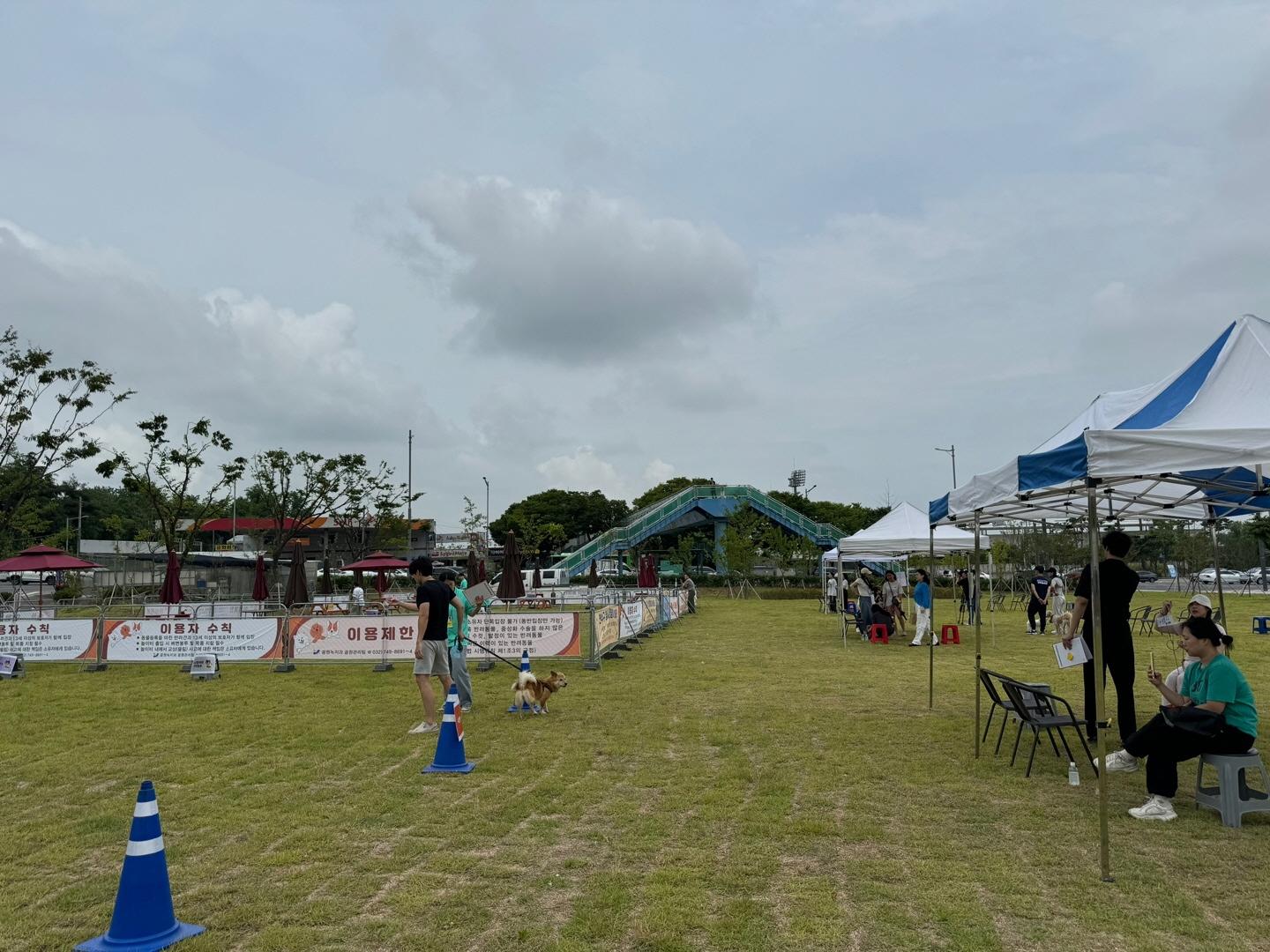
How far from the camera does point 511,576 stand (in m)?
22.2

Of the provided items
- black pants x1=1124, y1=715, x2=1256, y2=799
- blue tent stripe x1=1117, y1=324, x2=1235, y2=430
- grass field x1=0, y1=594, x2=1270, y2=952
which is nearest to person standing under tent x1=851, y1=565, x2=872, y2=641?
grass field x1=0, y1=594, x2=1270, y2=952

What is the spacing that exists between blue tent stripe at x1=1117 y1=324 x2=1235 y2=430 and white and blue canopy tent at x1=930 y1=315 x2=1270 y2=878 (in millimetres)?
12

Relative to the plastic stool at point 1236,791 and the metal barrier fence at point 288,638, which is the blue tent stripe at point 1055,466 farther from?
the metal barrier fence at point 288,638

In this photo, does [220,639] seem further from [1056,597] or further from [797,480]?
[797,480]

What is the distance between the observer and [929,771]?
6816 mm

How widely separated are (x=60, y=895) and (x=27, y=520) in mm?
44517

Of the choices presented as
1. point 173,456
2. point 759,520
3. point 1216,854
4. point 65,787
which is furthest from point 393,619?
point 759,520

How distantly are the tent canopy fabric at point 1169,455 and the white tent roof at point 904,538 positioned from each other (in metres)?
9.37

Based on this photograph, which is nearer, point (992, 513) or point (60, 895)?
point (60, 895)

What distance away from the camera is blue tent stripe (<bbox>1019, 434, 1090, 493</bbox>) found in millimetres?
5164

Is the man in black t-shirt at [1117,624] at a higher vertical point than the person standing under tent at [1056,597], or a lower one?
higher

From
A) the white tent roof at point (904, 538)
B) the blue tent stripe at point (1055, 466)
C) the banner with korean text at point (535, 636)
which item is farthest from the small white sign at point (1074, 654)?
the white tent roof at point (904, 538)

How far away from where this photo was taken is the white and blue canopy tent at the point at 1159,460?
505cm

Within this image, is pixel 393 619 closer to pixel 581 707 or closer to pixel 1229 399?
pixel 581 707
